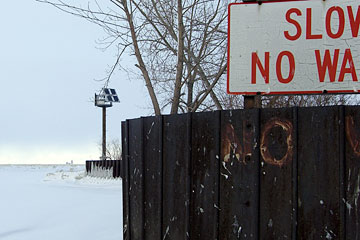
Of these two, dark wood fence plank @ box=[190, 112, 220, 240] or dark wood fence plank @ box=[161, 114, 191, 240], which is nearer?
dark wood fence plank @ box=[190, 112, 220, 240]

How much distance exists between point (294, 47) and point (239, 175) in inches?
45.2

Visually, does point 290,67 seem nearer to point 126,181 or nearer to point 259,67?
point 259,67

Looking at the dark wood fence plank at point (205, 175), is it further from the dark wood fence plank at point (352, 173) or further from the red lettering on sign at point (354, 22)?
the red lettering on sign at point (354, 22)

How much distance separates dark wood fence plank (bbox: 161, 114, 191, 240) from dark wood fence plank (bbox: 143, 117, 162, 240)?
0.06 meters

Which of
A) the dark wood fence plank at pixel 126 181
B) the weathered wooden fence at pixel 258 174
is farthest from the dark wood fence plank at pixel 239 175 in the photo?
the dark wood fence plank at pixel 126 181

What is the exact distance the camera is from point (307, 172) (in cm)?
350

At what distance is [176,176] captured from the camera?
13.4 feet

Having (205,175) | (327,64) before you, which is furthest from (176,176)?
(327,64)

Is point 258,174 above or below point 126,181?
above

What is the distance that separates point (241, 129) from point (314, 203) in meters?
0.75

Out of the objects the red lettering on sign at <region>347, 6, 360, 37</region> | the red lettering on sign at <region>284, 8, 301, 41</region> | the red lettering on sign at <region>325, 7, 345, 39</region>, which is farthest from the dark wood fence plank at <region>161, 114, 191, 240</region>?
the red lettering on sign at <region>347, 6, 360, 37</region>

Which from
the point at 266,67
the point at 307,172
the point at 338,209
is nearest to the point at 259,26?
the point at 266,67

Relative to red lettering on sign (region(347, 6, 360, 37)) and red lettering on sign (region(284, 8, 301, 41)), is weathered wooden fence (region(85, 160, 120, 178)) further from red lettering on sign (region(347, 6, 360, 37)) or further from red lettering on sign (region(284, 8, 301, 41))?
red lettering on sign (region(347, 6, 360, 37))

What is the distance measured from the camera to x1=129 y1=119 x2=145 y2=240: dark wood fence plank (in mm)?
4512
